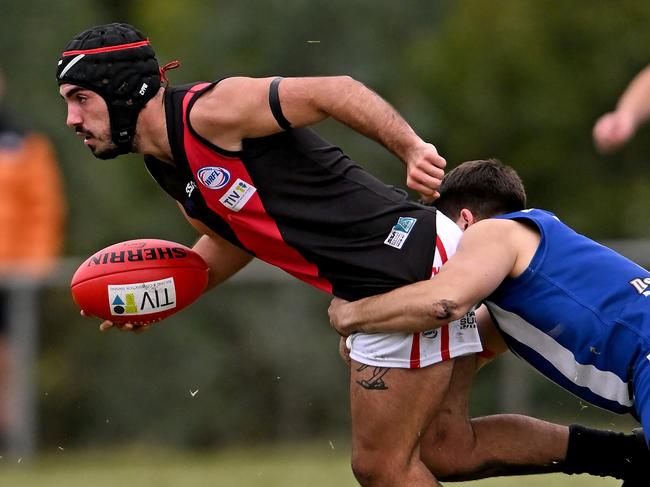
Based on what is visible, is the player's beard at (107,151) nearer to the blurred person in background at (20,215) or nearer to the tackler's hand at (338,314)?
the tackler's hand at (338,314)

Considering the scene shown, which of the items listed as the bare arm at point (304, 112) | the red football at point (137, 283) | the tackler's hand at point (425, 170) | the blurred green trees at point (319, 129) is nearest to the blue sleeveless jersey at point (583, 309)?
the tackler's hand at point (425, 170)

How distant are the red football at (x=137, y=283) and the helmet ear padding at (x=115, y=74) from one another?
0.55 meters

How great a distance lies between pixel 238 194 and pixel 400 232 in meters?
0.61

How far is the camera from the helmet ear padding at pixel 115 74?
18.6 feet

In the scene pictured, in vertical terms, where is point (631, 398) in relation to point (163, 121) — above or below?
below

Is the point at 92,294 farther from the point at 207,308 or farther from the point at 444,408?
the point at 207,308

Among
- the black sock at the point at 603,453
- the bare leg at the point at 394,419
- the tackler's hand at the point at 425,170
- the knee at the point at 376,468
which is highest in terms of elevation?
the tackler's hand at the point at 425,170

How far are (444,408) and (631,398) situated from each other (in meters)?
0.78

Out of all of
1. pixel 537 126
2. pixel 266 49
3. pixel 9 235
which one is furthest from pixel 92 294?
pixel 537 126

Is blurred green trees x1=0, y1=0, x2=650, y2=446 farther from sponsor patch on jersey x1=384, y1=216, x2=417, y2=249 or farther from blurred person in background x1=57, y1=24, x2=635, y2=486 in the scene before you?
sponsor patch on jersey x1=384, y1=216, x2=417, y2=249

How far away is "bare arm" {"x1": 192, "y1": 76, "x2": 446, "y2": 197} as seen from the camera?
17.9 ft

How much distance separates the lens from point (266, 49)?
46.5 ft

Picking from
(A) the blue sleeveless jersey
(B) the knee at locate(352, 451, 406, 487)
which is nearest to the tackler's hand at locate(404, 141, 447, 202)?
(A) the blue sleeveless jersey

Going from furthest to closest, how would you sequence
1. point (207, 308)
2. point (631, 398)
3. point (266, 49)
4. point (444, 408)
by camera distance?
point (266, 49), point (207, 308), point (444, 408), point (631, 398)
